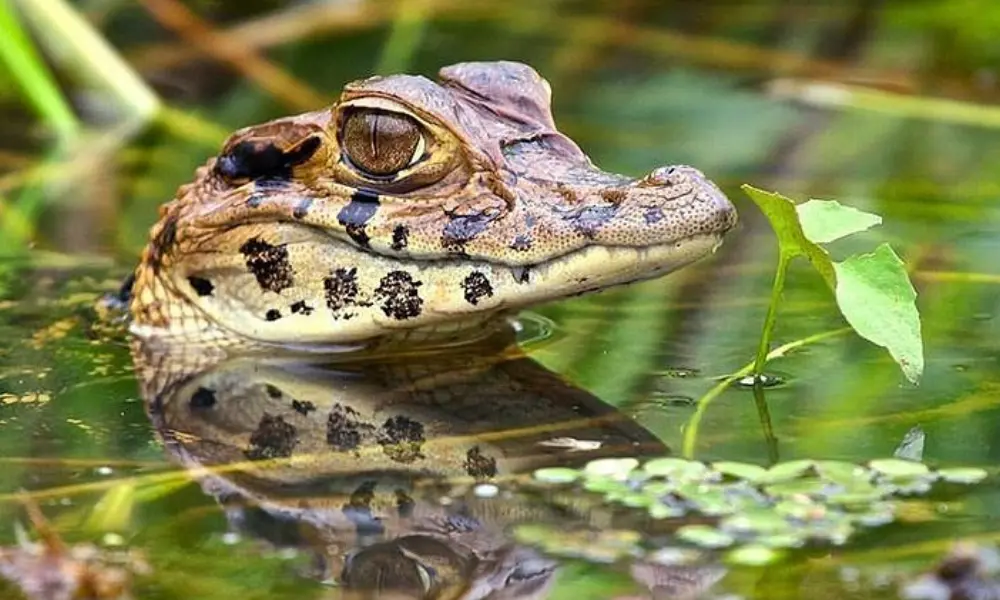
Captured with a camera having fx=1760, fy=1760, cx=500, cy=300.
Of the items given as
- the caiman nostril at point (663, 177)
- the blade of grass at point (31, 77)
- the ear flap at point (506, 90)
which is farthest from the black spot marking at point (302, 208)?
the blade of grass at point (31, 77)

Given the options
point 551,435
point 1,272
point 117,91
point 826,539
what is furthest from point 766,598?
point 117,91

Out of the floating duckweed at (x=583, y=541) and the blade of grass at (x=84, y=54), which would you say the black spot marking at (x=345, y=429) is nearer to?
the floating duckweed at (x=583, y=541)

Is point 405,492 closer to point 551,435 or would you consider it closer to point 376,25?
point 551,435

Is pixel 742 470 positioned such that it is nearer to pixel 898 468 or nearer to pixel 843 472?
pixel 843 472

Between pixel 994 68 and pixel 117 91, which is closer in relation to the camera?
pixel 117 91

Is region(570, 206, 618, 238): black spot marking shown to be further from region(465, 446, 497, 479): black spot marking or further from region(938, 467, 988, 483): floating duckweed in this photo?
region(938, 467, 988, 483): floating duckweed

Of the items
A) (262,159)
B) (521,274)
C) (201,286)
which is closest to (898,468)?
(521,274)
